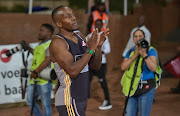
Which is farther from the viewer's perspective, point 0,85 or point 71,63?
point 0,85

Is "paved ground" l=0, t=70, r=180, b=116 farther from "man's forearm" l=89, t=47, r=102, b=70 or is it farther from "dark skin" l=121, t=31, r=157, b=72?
"man's forearm" l=89, t=47, r=102, b=70

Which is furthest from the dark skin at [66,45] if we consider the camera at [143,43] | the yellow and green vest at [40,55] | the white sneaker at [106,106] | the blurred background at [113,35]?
the white sneaker at [106,106]

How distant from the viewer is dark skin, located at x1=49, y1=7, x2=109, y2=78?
3.48 metres

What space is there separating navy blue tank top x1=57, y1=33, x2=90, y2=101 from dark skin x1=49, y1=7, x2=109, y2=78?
0.23ft

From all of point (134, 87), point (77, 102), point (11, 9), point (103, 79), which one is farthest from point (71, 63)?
point (11, 9)

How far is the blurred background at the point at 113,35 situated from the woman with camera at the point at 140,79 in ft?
3.56

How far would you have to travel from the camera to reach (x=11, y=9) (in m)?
16.2

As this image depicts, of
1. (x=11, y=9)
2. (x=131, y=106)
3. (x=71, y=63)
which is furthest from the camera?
(x=11, y=9)

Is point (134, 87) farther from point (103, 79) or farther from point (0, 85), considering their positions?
point (0, 85)

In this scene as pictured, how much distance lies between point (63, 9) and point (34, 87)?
2.48 m

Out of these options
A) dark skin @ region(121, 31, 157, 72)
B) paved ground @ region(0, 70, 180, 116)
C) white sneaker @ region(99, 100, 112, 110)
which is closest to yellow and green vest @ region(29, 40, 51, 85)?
dark skin @ region(121, 31, 157, 72)

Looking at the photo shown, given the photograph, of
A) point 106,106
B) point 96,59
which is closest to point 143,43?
point 96,59

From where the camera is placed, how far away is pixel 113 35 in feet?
39.3

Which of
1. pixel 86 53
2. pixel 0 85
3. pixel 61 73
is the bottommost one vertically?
pixel 0 85
